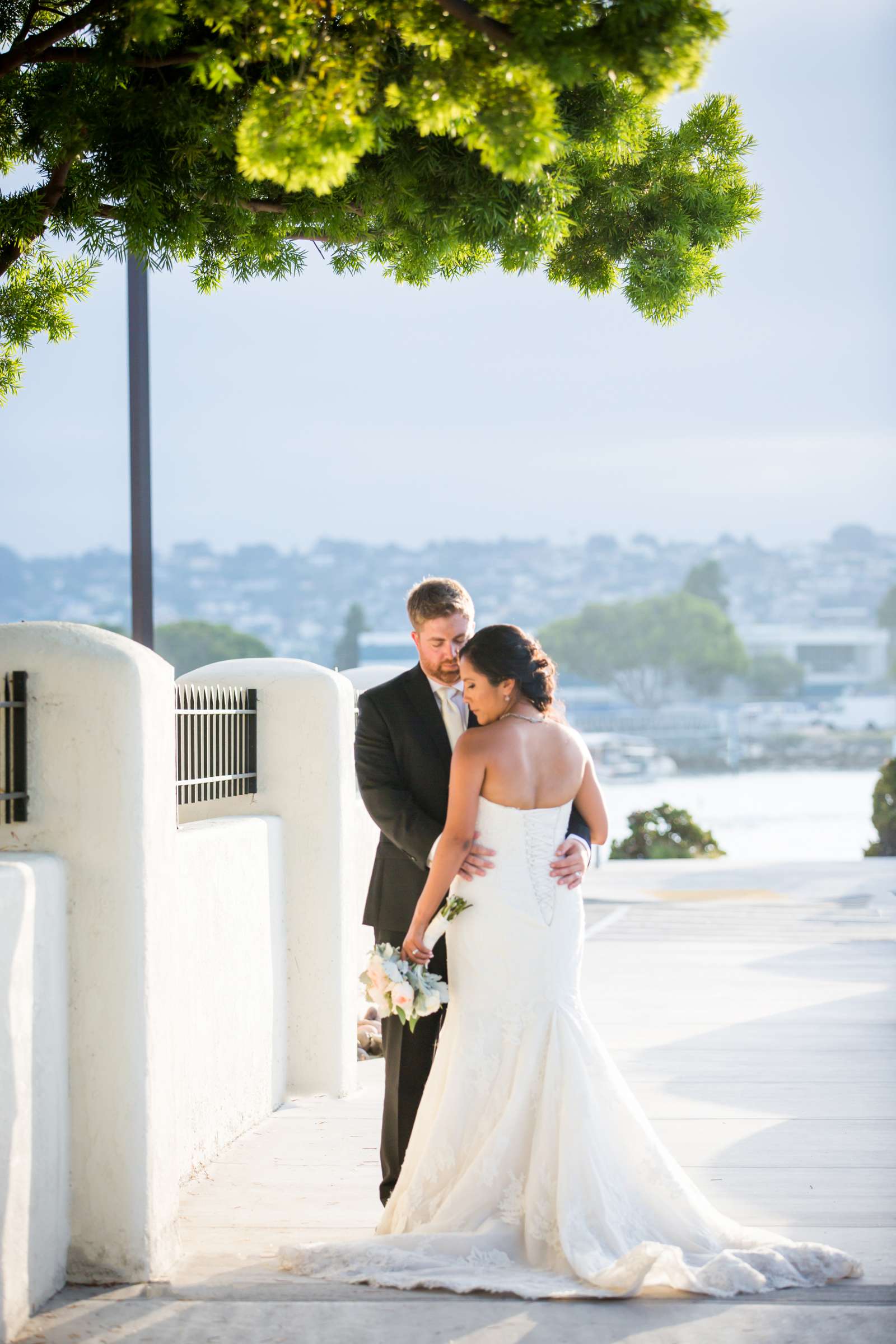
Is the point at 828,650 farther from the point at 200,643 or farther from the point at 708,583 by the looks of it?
the point at 200,643

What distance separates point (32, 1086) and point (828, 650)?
99.2 m

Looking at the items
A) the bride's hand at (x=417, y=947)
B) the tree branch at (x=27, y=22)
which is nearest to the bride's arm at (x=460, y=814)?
the bride's hand at (x=417, y=947)

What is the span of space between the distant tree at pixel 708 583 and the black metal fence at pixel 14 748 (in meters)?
93.7

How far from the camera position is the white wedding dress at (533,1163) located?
3852 mm

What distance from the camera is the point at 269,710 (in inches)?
248

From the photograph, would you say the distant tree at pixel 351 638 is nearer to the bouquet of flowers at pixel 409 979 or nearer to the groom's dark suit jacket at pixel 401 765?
the groom's dark suit jacket at pixel 401 765

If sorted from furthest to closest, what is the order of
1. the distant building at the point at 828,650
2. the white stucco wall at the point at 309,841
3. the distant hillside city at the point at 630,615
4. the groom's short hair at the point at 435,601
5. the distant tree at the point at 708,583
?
the distant tree at the point at 708,583 < the distant building at the point at 828,650 < the distant hillside city at the point at 630,615 < the white stucco wall at the point at 309,841 < the groom's short hair at the point at 435,601

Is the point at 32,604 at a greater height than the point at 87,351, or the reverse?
the point at 87,351

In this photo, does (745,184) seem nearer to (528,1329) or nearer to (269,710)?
(269,710)

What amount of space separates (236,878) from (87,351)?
109832mm

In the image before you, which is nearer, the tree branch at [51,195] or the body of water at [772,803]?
the tree branch at [51,195]

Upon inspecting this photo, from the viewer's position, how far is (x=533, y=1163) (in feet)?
13.1

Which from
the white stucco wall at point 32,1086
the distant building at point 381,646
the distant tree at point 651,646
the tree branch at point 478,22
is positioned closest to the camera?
the tree branch at point 478,22

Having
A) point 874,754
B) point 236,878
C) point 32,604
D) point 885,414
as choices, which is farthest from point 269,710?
point 885,414
